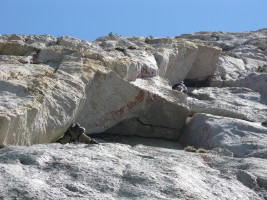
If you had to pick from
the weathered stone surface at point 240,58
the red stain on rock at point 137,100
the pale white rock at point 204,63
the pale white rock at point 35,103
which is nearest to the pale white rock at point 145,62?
the red stain on rock at point 137,100

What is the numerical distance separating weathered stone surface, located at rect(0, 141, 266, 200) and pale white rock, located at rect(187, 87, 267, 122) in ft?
31.7

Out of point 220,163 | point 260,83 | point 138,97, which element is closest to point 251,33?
point 260,83

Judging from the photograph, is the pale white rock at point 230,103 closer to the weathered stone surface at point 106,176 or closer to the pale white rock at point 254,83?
the pale white rock at point 254,83

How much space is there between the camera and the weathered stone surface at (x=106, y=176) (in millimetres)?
8805

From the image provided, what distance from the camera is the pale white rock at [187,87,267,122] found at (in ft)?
71.7

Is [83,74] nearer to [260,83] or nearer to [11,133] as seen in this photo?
[11,133]

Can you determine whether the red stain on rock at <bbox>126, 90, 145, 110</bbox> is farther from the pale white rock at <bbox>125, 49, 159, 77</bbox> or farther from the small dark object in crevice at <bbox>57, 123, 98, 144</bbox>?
the small dark object in crevice at <bbox>57, 123, 98, 144</bbox>

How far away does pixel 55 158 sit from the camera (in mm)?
10180

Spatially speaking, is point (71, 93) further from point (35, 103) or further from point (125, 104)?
point (125, 104)

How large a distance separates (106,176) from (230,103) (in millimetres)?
17014

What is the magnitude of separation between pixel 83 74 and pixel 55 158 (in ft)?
22.0

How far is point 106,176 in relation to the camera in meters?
9.79

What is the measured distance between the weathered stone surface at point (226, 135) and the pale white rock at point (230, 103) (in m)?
1.64

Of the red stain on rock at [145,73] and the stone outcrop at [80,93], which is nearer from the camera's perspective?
the stone outcrop at [80,93]
